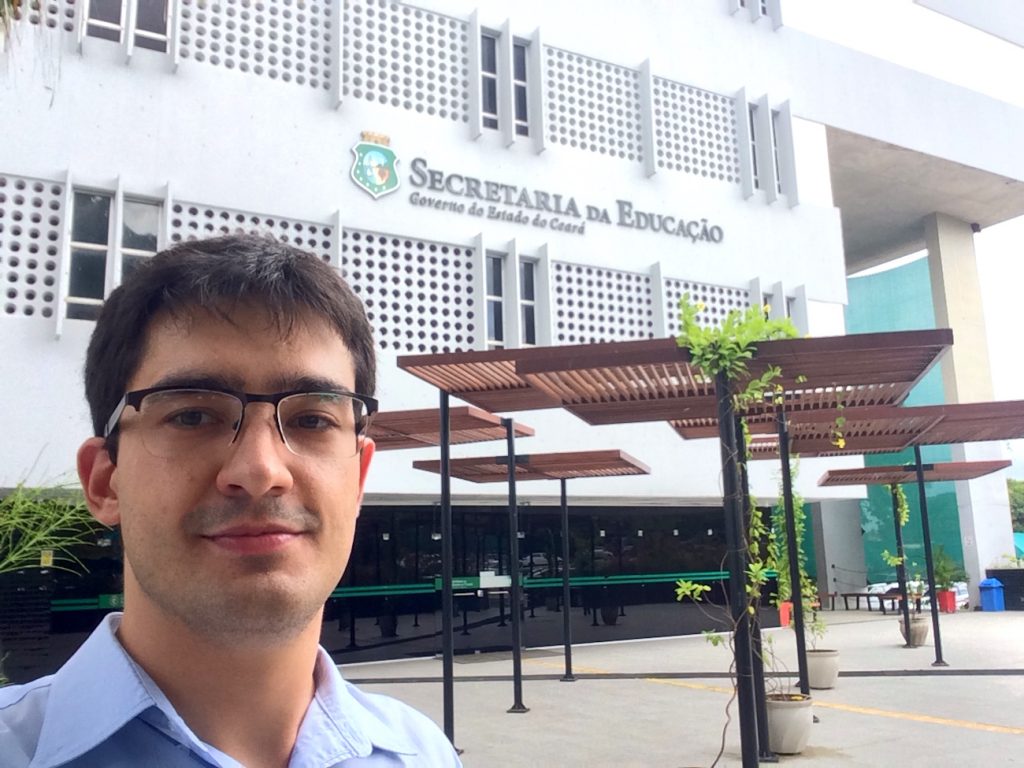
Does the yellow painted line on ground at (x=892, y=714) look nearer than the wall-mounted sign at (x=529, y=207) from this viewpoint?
Yes

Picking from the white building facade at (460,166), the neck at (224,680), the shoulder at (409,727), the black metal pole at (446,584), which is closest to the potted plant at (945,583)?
the white building facade at (460,166)

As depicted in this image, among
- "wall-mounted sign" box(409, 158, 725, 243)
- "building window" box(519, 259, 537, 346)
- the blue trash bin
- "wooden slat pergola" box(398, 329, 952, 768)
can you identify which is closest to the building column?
the blue trash bin

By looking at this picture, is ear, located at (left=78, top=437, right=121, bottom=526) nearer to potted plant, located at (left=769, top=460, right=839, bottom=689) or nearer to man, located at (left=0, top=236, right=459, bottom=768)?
man, located at (left=0, top=236, right=459, bottom=768)

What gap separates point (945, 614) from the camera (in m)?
21.0

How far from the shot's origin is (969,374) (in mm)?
23406

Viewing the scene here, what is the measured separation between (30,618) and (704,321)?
40.8 ft

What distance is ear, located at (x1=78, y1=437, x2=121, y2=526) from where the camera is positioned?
4.24 feet

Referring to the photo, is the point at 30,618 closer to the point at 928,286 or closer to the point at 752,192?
the point at 752,192

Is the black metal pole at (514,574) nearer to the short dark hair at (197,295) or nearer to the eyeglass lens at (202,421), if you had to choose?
the short dark hair at (197,295)

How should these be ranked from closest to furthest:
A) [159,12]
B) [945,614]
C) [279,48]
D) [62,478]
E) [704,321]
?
1. [62,478]
2. [159,12]
3. [279,48]
4. [704,321]
5. [945,614]

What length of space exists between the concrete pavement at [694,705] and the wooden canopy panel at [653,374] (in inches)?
113

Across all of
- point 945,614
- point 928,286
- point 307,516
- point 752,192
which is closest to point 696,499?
point 752,192

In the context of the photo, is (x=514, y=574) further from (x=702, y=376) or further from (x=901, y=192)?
(x=901, y=192)

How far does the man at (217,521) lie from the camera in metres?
1.13
